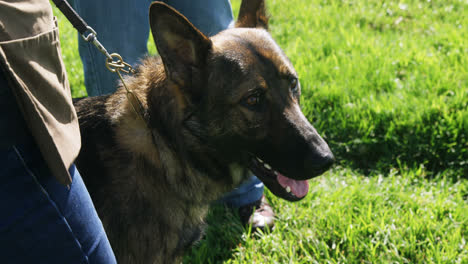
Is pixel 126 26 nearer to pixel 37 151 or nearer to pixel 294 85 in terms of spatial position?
pixel 294 85

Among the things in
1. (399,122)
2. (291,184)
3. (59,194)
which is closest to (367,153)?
(399,122)

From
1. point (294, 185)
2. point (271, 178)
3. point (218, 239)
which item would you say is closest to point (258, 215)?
point (218, 239)

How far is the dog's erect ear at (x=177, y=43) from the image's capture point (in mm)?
1893

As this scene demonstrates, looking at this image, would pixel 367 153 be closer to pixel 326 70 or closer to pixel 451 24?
pixel 326 70

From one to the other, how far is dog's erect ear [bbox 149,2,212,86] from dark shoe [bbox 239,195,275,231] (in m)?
1.28

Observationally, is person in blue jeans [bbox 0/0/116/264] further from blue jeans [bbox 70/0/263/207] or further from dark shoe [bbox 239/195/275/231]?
dark shoe [bbox 239/195/275/231]

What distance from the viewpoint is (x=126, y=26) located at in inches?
103

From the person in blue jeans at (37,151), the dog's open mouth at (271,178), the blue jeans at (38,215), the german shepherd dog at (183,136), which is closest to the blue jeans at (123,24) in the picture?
the dog's open mouth at (271,178)

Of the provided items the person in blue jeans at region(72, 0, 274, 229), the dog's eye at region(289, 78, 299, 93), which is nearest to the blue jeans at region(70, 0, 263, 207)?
the person in blue jeans at region(72, 0, 274, 229)

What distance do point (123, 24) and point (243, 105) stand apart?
1.01 metres

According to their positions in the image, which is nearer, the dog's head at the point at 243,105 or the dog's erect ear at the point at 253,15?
the dog's head at the point at 243,105

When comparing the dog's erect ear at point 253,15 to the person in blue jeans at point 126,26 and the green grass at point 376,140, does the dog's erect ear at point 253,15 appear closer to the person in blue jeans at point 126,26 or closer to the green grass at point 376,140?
the person in blue jeans at point 126,26

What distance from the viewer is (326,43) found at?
480cm

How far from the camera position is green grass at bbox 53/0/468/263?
2.70m
